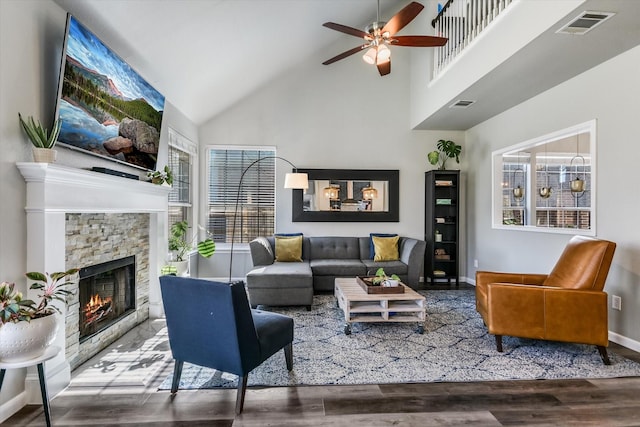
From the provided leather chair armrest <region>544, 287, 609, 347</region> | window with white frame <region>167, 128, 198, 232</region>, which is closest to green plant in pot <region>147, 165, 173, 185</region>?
window with white frame <region>167, 128, 198, 232</region>

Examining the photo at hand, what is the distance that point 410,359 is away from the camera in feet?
9.05

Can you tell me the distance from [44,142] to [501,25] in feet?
12.8

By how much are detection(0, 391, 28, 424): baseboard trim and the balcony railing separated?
192 inches

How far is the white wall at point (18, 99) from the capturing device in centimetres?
188

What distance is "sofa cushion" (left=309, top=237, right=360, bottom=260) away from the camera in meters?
5.45

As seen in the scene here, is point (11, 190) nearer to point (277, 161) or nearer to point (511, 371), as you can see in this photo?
point (511, 371)

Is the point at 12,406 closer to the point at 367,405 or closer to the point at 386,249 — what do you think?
the point at 367,405

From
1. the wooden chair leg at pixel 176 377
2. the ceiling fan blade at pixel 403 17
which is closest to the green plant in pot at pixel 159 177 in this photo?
the wooden chair leg at pixel 176 377

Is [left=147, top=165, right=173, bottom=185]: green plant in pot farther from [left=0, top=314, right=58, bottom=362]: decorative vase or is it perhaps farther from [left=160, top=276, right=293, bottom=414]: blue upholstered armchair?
[left=0, top=314, right=58, bottom=362]: decorative vase

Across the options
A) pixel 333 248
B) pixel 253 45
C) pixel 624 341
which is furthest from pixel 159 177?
pixel 624 341

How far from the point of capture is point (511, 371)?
2.56 metres

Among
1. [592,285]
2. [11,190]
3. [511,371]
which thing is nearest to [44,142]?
[11,190]

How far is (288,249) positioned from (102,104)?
10.3 ft

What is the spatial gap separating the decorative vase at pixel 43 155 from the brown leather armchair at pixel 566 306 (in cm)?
337
